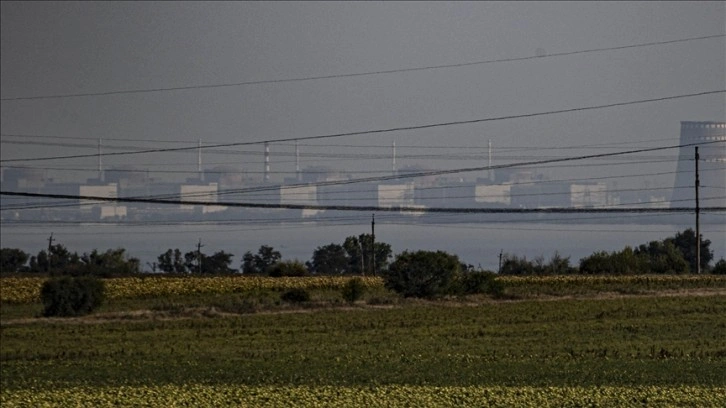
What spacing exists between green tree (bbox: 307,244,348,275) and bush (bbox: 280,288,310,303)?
1713 inches

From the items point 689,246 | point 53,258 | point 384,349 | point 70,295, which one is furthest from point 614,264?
point 53,258

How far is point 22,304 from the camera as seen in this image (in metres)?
37.0

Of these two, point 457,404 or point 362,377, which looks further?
point 362,377

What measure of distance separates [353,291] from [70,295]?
1692 cm

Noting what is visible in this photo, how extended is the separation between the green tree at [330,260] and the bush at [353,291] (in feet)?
140

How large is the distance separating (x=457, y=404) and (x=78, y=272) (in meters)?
17.1

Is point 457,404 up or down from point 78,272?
down

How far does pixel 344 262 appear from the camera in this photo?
314 ft

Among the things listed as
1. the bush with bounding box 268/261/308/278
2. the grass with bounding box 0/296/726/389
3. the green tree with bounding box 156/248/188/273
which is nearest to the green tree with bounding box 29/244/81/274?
the green tree with bounding box 156/248/188/273

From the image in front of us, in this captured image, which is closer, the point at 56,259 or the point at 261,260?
the point at 56,259

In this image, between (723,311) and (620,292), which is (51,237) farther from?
(723,311)

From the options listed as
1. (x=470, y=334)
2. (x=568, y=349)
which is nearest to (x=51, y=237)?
(x=470, y=334)

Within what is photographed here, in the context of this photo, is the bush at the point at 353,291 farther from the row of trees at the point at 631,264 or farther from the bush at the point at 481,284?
the row of trees at the point at 631,264

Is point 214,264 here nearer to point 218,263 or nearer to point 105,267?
point 218,263
